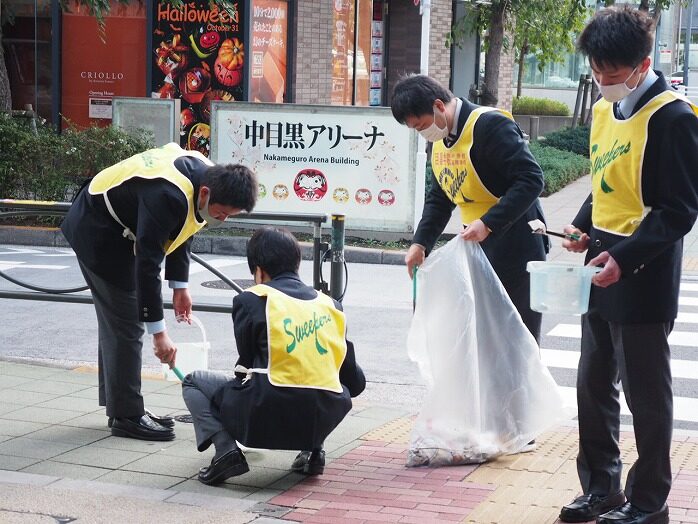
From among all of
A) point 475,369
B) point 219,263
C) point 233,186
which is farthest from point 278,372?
point 219,263

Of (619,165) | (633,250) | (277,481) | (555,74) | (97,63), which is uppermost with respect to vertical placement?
(555,74)

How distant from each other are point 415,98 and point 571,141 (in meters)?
21.6

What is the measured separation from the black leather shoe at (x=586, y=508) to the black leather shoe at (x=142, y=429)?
206 centimetres

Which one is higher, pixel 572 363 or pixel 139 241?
pixel 139 241

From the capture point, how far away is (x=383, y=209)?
534 inches

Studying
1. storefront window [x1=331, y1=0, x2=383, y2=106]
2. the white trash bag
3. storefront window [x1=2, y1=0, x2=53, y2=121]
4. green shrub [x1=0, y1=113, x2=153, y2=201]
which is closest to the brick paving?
the white trash bag

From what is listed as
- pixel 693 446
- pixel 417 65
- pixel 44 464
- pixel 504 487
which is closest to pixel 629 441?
pixel 693 446

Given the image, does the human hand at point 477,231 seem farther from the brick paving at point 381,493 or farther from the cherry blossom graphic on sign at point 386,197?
the cherry blossom graphic on sign at point 386,197

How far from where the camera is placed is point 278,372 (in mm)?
4875

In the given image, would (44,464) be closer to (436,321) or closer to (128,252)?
(128,252)

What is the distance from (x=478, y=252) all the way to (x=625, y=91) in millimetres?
1476

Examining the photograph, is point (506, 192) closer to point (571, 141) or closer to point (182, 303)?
point (182, 303)

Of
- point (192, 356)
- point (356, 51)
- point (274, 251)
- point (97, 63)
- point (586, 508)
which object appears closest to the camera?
point (586, 508)

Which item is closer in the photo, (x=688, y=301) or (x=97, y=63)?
(x=688, y=301)
